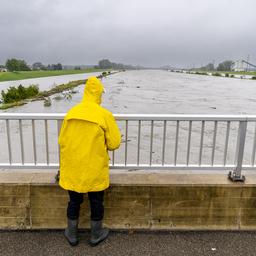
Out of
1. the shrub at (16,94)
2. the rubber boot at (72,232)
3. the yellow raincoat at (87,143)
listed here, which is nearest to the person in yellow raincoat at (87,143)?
the yellow raincoat at (87,143)

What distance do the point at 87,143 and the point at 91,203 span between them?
79 cm

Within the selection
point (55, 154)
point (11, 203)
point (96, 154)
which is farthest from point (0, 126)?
point (96, 154)

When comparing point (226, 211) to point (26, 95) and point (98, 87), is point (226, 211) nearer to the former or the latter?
point (98, 87)

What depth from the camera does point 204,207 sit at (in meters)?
3.94

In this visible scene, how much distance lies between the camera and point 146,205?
3.94 meters

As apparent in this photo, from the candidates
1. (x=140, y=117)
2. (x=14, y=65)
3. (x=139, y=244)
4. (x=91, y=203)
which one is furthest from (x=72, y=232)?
(x=14, y=65)

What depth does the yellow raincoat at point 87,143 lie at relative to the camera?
3.11 meters

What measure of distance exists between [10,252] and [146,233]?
164 centimetres

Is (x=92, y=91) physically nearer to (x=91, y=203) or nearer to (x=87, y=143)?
(x=87, y=143)

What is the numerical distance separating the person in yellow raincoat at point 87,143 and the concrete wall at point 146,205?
2.14 feet

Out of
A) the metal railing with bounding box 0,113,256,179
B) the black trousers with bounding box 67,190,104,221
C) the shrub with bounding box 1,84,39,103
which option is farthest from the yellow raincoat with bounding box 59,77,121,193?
the shrub with bounding box 1,84,39,103

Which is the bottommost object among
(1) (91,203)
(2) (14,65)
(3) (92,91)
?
(2) (14,65)

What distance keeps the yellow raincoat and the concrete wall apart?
68 cm

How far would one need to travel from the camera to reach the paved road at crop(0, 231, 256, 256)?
3.42 m
